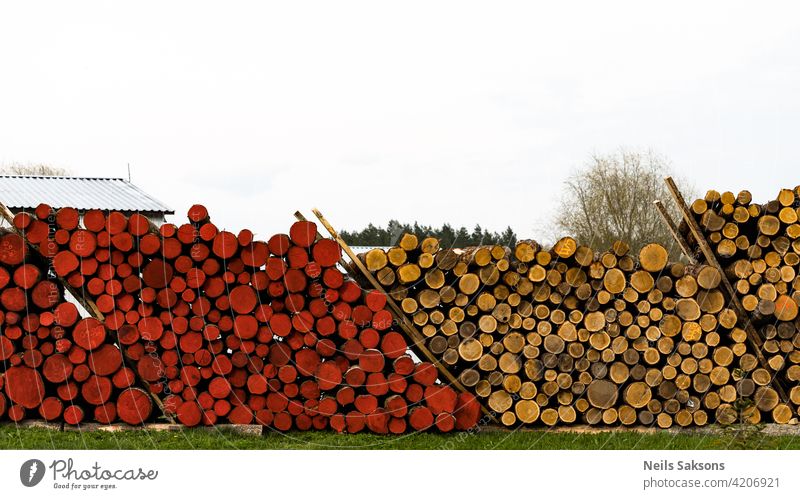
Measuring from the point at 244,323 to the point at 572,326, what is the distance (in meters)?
2.77

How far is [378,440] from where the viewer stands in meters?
6.70

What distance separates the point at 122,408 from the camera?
22.3 ft

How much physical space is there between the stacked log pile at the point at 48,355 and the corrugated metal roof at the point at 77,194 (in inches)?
279

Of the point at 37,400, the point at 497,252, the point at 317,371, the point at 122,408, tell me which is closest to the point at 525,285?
the point at 497,252

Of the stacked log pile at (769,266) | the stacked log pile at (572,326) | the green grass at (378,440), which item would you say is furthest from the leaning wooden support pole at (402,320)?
the stacked log pile at (769,266)

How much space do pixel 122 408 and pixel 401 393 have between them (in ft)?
7.66

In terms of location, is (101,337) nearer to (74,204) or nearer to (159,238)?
(159,238)

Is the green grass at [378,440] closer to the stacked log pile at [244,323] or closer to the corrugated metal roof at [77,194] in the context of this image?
the stacked log pile at [244,323]

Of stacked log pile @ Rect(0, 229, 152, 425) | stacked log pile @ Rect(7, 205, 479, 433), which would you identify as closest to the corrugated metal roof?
stacked log pile @ Rect(0, 229, 152, 425)

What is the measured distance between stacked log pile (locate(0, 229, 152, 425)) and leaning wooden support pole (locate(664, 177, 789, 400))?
16.1 ft

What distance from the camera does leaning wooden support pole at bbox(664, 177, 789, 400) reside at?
23.2 ft
